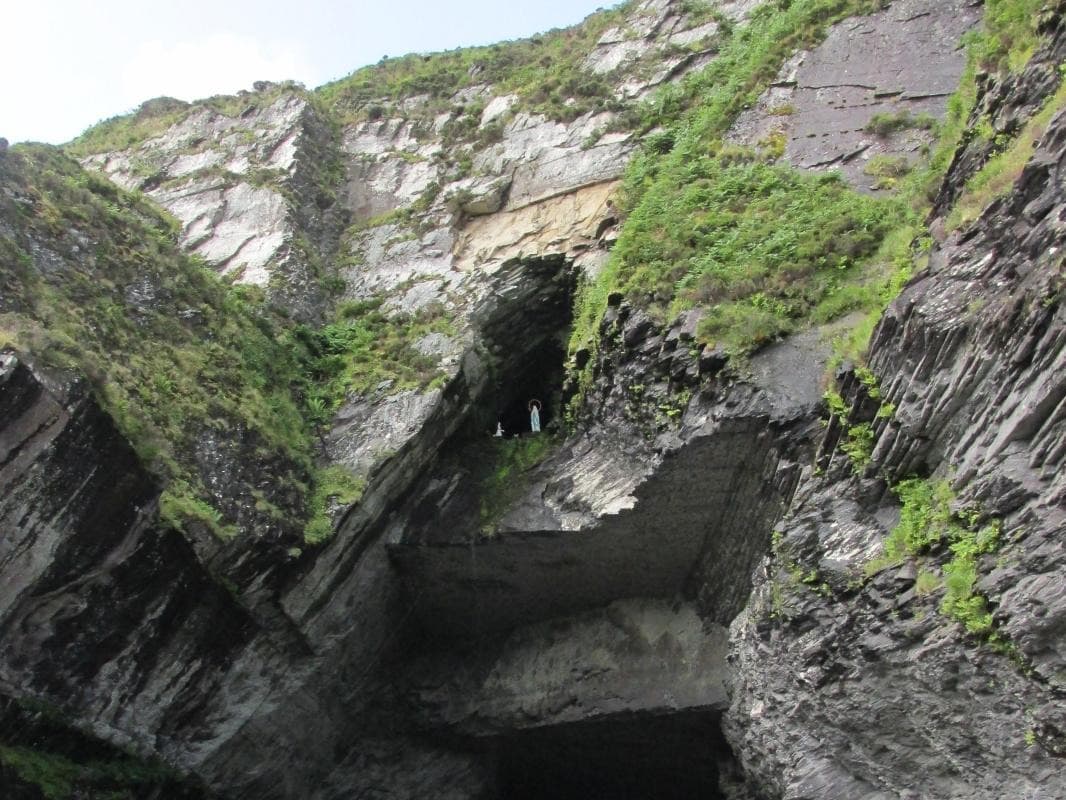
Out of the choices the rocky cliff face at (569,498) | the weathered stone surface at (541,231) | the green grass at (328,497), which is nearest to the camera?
the rocky cliff face at (569,498)

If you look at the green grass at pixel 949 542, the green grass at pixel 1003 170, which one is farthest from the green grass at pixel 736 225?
the green grass at pixel 949 542

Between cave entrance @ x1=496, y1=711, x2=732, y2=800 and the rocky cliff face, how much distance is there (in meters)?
0.10

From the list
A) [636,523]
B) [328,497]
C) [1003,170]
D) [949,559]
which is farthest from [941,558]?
[328,497]

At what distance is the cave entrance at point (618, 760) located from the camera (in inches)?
538

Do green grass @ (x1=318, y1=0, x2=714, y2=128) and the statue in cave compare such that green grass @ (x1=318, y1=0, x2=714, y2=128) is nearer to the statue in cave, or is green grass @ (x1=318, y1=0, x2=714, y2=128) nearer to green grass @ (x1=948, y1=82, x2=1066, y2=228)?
the statue in cave

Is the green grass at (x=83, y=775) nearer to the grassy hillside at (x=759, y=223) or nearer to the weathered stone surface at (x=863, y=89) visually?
the grassy hillside at (x=759, y=223)

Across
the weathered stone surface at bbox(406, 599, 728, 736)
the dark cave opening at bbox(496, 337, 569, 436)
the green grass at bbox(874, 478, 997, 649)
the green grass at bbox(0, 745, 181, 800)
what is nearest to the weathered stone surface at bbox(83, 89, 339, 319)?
the dark cave opening at bbox(496, 337, 569, 436)

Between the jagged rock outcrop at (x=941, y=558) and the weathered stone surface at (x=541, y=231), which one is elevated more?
the weathered stone surface at (x=541, y=231)

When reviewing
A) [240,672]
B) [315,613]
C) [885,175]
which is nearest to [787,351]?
[885,175]

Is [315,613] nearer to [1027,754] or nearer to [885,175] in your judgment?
[1027,754]

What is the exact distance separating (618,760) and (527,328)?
7458mm

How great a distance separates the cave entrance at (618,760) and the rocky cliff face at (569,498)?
95mm

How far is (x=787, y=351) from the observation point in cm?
1159

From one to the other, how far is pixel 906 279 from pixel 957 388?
2.04 meters
